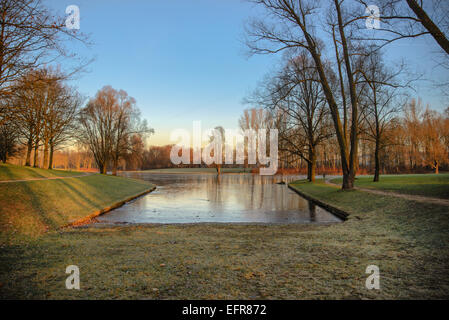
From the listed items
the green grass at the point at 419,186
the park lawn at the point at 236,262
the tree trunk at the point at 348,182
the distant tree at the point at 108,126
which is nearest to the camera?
the park lawn at the point at 236,262

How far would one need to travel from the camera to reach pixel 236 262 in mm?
4914

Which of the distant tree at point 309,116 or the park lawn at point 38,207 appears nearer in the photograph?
the park lawn at point 38,207

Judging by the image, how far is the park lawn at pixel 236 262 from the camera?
3.61m

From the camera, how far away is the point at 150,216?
1253 cm

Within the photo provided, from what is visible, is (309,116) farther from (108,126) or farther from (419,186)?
(108,126)

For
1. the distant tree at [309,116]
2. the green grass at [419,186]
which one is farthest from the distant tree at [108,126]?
the green grass at [419,186]

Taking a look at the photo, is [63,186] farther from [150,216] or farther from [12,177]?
[150,216]

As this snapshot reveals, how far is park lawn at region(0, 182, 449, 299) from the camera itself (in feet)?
11.8

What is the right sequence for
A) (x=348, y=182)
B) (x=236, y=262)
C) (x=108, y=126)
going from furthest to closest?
(x=108, y=126), (x=348, y=182), (x=236, y=262)

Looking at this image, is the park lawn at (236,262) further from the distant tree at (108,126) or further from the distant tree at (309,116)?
the distant tree at (108,126)

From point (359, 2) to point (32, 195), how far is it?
678 inches

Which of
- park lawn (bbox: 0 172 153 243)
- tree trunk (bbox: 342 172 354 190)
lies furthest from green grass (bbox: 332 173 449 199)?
park lawn (bbox: 0 172 153 243)

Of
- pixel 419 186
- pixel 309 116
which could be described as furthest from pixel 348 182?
pixel 309 116
